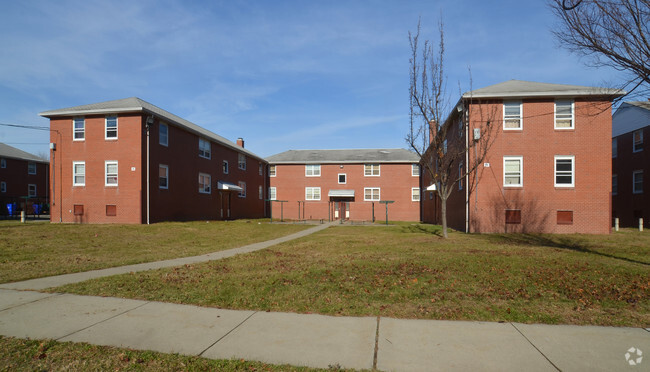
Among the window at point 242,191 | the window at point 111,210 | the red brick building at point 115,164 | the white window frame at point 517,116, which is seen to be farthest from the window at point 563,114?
the window at point 242,191

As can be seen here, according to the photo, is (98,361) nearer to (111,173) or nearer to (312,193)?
(111,173)

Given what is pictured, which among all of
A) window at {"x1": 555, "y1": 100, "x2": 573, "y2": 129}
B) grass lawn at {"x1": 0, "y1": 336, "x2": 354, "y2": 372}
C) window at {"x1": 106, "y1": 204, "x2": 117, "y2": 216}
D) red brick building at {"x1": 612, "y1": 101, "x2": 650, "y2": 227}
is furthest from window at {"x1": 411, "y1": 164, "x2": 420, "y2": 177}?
grass lawn at {"x1": 0, "y1": 336, "x2": 354, "y2": 372}

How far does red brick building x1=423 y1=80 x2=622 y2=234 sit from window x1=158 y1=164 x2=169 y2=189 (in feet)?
58.6

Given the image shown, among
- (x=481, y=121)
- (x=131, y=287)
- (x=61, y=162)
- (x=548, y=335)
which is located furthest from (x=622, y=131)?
(x=61, y=162)

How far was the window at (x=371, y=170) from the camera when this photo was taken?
122ft

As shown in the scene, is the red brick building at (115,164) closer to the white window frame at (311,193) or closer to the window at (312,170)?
the white window frame at (311,193)

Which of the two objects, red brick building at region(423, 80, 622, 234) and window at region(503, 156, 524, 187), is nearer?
red brick building at region(423, 80, 622, 234)

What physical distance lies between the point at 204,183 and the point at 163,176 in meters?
5.23

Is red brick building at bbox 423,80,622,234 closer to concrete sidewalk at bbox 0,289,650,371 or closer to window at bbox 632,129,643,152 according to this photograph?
window at bbox 632,129,643,152

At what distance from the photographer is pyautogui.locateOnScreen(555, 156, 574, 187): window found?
1773 centimetres

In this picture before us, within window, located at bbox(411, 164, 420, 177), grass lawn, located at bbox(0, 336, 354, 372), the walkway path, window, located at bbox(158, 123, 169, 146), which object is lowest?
the walkway path

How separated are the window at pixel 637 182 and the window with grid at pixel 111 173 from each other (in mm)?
35045

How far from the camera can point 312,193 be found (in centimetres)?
3809

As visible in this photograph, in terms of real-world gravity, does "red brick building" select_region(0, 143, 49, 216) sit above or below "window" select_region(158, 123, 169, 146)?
below
